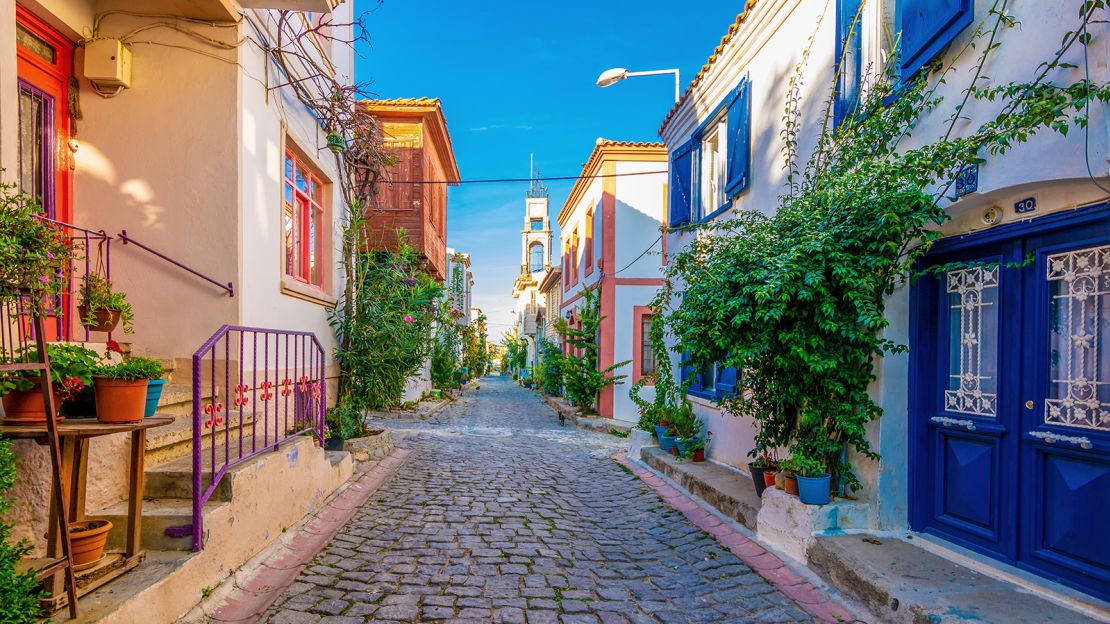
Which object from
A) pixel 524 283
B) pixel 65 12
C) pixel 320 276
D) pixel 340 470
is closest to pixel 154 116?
pixel 65 12

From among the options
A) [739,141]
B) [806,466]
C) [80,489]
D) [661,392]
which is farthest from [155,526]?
[739,141]

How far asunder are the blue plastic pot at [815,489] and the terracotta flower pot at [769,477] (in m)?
0.57

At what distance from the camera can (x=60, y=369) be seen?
2.78 metres

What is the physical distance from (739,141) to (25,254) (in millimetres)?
6316

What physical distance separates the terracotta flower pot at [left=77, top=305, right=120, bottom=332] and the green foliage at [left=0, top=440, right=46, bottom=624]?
2.43 meters

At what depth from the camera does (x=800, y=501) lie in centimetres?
442

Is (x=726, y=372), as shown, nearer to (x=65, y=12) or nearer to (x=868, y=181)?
(x=868, y=181)

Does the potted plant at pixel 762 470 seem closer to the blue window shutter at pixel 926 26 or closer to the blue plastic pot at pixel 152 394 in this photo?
the blue window shutter at pixel 926 26

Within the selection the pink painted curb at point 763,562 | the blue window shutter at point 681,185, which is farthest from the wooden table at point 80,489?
the blue window shutter at point 681,185

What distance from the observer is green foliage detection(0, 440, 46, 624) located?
2.16 m

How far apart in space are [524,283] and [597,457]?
37.1 metres

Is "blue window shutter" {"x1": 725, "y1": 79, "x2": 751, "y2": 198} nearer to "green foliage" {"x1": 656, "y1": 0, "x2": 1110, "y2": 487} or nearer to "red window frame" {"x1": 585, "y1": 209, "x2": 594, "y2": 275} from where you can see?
"green foliage" {"x1": 656, "y1": 0, "x2": 1110, "y2": 487}

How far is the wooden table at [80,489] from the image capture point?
98.6 inches

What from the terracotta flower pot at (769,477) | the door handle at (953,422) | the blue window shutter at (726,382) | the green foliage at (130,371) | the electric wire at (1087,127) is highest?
the electric wire at (1087,127)
